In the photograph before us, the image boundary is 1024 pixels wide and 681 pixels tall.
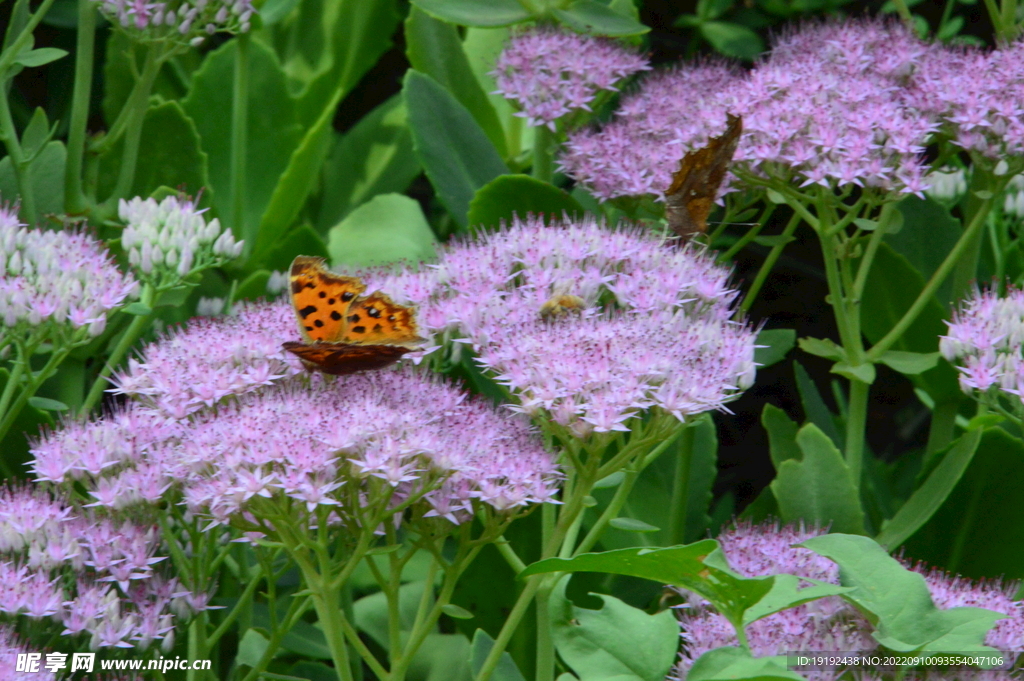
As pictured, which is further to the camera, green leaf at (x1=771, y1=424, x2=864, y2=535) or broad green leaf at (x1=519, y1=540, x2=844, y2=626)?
green leaf at (x1=771, y1=424, x2=864, y2=535)

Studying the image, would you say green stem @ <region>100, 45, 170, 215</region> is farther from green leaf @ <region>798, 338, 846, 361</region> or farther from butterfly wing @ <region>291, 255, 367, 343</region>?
green leaf @ <region>798, 338, 846, 361</region>

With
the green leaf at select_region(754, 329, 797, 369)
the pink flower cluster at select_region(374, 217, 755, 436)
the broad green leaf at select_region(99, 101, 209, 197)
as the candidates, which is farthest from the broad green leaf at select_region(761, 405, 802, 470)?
the broad green leaf at select_region(99, 101, 209, 197)

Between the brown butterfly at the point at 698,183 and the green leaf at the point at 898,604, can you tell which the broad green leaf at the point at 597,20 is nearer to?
the brown butterfly at the point at 698,183

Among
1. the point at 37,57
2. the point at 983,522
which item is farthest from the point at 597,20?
the point at 983,522

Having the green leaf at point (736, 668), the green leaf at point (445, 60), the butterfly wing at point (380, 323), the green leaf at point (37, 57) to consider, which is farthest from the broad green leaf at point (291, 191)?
the green leaf at point (736, 668)

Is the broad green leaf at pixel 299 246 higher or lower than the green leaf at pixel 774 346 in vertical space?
higher

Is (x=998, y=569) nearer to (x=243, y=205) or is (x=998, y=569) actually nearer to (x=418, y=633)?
(x=418, y=633)

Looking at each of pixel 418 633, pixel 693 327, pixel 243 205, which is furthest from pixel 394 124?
pixel 418 633
